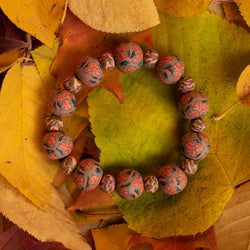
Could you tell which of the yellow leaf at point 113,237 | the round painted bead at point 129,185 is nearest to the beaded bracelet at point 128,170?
the round painted bead at point 129,185

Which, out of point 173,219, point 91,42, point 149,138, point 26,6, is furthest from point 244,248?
point 26,6

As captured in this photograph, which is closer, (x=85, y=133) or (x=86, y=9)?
(x=86, y=9)

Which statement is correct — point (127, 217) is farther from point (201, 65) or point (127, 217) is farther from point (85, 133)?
point (201, 65)

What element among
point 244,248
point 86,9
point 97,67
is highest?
point 86,9

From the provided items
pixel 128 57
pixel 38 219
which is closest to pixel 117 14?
pixel 128 57

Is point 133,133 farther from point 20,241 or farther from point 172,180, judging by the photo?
point 20,241

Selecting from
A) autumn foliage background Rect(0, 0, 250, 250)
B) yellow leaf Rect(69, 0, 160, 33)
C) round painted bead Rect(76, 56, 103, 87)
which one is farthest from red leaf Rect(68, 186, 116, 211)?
yellow leaf Rect(69, 0, 160, 33)

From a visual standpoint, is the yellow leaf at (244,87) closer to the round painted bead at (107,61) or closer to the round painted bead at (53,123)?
the round painted bead at (107,61)
